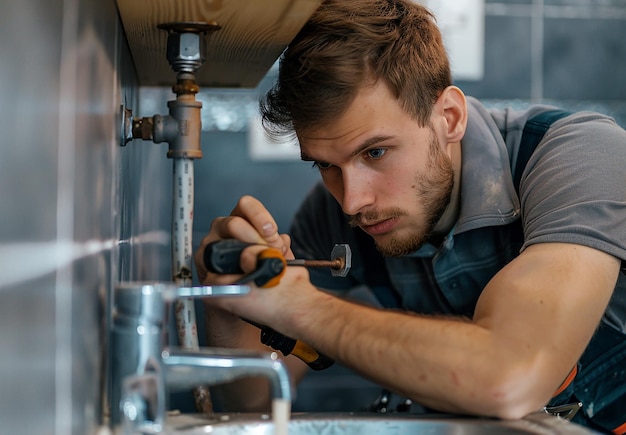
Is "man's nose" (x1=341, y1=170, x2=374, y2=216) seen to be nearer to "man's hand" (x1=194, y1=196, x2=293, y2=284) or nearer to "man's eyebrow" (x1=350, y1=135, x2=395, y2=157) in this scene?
"man's eyebrow" (x1=350, y1=135, x2=395, y2=157)

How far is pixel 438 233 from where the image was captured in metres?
1.39

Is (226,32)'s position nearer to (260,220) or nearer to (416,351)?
(260,220)

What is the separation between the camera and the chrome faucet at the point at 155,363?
0.65m

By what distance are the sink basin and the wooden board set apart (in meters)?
0.44

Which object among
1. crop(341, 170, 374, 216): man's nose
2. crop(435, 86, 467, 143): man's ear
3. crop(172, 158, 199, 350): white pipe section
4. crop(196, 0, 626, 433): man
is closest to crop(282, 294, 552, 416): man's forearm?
crop(196, 0, 626, 433): man

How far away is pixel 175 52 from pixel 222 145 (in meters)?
1.53

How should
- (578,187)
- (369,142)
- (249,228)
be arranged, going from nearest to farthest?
1. (249,228)
2. (578,187)
3. (369,142)

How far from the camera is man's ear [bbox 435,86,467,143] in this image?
1.32 meters

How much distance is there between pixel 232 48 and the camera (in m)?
1.12

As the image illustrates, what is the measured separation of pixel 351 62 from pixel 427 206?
0.27 metres

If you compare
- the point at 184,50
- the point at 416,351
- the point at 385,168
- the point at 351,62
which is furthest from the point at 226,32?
the point at 416,351

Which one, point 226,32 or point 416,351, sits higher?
point 226,32

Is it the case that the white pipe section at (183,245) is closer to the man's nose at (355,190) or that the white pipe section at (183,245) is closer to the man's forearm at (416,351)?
the man's forearm at (416,351)

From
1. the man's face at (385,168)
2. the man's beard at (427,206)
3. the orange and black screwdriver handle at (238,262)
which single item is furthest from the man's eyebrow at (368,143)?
the orange and black screwdriver handle at (238,262)
